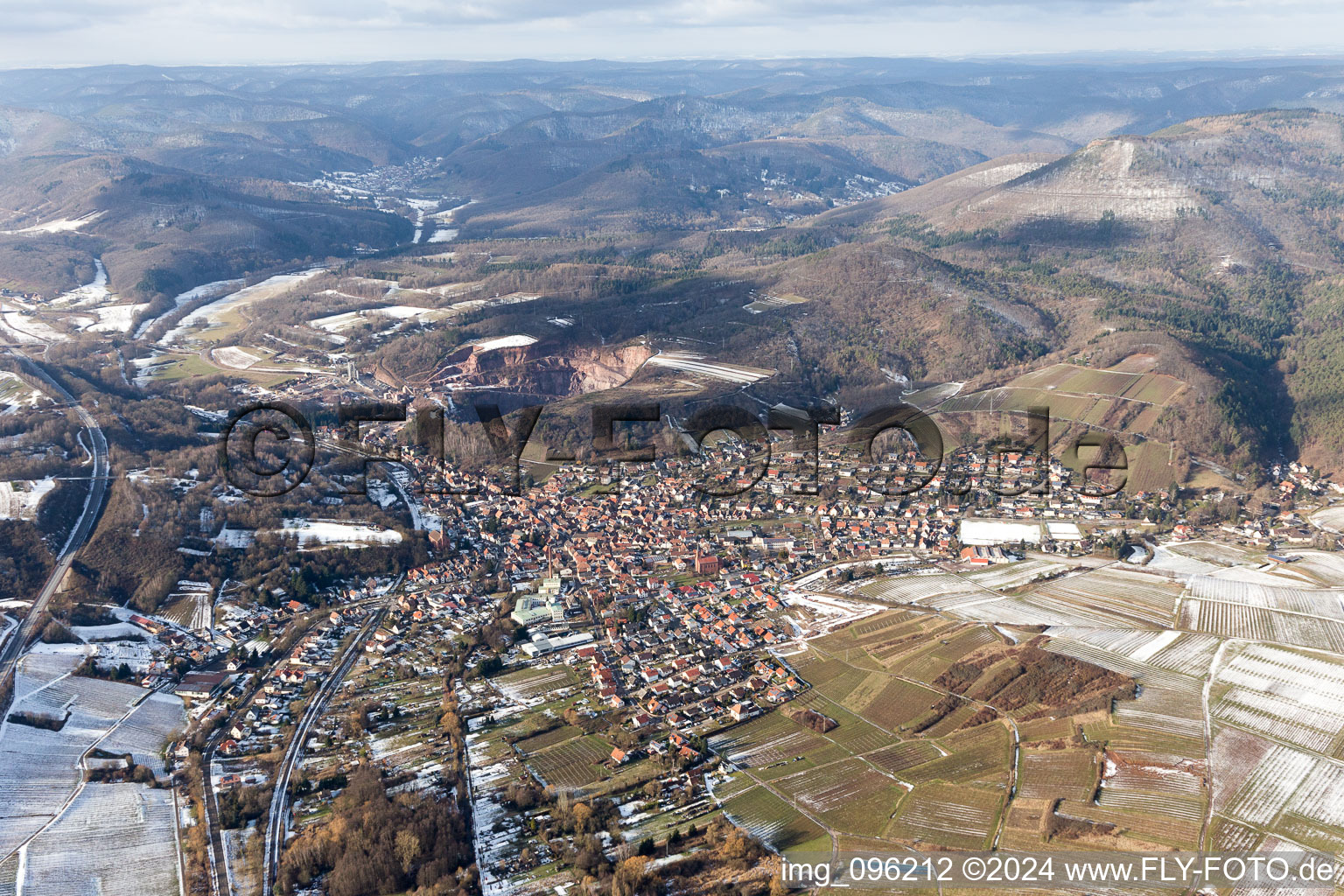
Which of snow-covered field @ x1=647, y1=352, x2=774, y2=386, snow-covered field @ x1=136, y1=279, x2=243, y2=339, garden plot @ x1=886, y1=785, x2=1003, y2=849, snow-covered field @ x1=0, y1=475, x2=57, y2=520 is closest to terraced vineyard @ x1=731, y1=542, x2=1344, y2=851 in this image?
garden plot @ x1=886, y1=785, x2=1003, y2=849

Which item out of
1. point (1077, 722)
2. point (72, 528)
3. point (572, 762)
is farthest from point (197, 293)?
point (1077, 722)

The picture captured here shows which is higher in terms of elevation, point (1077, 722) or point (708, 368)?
point (708, 368)

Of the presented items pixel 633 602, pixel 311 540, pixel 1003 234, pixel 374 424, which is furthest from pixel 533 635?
pixel 1003 234

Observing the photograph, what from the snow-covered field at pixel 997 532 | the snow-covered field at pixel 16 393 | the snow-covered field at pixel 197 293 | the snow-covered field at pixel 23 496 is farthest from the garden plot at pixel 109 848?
the snow-covered field at pixel 197 293

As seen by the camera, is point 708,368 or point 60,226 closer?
point 708,368

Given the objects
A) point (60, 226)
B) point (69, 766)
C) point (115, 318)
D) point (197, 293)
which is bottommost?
point (69, 766)

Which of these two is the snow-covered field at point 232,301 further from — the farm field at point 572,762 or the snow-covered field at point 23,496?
the farm field at point 572,762

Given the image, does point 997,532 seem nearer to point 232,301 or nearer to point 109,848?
point 109,848

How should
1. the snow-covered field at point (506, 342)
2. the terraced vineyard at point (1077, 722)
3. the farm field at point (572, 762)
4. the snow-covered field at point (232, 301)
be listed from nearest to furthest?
the terraced vineyard at point (1077, 722) < the farm field at point (572, 762) < the snow-covered field at point (506, 342) < the snow-covered field at point (232, 301)
